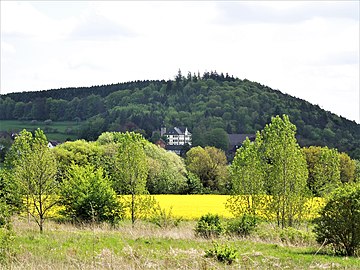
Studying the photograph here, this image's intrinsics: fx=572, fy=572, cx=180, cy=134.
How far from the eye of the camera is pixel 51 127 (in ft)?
470

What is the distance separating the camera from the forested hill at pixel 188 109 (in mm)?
127188

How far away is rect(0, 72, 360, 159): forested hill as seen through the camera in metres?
127

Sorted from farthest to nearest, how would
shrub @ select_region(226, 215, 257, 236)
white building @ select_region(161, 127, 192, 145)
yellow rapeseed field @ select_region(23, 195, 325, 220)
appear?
white building @ select_region(161, 127, 192, 145)
yellow rapeseed field @ select_region(23, 195, 325, 220)
shrub @ select_region(226, 215, 257, 236)

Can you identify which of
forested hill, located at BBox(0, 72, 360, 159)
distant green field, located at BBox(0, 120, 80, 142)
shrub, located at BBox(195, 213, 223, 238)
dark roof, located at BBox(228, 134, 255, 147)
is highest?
forested hill, located at BBox(0, 72, 360, 159)

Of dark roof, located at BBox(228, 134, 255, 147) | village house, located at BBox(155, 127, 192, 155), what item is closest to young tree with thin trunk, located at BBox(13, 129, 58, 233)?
dark roof, located at BBox(228, 134, 255, 147)

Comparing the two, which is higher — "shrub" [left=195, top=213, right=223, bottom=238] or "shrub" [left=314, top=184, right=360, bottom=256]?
"shrub" [left=314, top=184, right=360, bottom=256]

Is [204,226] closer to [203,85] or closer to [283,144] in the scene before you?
[283,144]

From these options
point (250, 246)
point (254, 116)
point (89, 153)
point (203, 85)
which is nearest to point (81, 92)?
point (203, 85)

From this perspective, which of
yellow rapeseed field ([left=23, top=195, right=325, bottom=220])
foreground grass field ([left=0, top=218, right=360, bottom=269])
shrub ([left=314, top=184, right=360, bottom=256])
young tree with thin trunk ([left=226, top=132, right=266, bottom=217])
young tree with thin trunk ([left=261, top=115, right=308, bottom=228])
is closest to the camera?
foreground grass field ([left=0, top=218, right=360, bottom=269])

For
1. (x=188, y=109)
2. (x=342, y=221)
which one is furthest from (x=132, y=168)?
(x=188, y=109)

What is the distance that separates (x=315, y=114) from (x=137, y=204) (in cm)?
11099

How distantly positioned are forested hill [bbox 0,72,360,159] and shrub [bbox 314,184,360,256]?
9351cm

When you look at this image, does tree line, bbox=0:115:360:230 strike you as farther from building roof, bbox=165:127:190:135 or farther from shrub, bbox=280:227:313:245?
building roof, bbox=165:127:190:135

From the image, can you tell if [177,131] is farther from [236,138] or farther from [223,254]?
[223,254]
